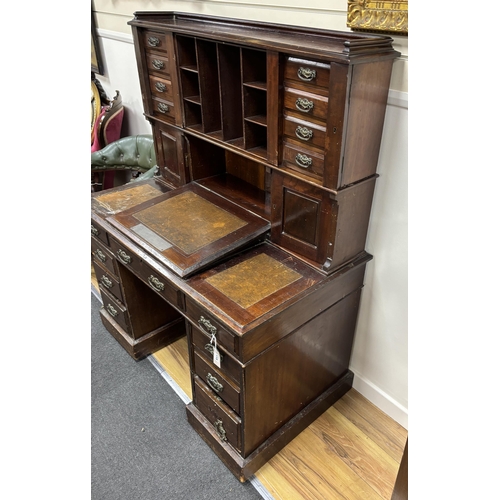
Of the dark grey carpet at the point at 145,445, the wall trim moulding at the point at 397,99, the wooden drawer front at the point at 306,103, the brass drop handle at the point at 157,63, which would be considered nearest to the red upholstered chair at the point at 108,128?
the brass drop handle at the point at 157,63

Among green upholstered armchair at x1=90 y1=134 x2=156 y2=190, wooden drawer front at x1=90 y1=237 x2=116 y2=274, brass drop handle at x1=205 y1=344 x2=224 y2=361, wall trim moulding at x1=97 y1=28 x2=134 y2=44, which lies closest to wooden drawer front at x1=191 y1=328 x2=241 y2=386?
brass drop handle at x1=205 y1=344 x2=224 y2=361

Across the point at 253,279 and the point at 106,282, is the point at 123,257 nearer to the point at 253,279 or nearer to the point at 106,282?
the point at 106,282

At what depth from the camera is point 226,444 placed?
182 cm

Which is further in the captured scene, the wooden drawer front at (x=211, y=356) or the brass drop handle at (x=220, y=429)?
the brass drop handle at (x=220, y=429)

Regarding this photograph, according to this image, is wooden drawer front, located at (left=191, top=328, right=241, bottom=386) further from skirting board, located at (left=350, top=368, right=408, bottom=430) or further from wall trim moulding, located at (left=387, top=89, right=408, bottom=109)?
wall trim moulding, located at (left=387, top=89, right=408, bottom=109)

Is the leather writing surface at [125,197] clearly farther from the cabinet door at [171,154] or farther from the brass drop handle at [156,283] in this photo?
the brass drop handle at [156,283]

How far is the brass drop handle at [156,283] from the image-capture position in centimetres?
179

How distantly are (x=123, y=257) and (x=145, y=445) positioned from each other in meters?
0.88

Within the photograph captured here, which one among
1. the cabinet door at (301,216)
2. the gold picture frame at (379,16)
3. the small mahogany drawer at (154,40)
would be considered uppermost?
the gold picture frame at (379,16)

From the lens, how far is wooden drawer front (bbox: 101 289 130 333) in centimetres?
Answer: 235

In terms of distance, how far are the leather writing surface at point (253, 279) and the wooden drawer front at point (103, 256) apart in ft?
2.62

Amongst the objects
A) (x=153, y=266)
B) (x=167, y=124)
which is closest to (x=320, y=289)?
(x=153, y=266)
